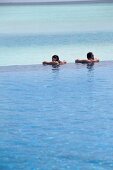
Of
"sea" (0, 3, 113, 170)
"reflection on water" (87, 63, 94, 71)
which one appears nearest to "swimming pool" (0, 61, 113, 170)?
"sea" (0, 3, 113, 170)

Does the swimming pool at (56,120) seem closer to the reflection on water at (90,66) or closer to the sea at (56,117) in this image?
the sea at (56,117)

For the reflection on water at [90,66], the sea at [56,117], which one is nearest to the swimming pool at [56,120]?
the sea at [56,117]

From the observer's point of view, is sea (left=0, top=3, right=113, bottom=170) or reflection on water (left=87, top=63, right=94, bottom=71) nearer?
sea (left=0, top=3, right=113, bottom=170)

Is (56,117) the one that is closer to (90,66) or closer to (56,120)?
(56,120)

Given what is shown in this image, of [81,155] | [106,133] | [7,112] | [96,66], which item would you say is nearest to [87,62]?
[96,66]

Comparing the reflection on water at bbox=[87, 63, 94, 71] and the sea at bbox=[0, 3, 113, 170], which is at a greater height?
the reflection on water at bbox=[87, 63, 94, 71]

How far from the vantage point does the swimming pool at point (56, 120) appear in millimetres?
5961

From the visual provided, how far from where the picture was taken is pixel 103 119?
7.59 metres

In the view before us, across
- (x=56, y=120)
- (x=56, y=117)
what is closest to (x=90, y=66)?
(x=56, y=117)

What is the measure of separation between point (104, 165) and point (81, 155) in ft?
1.44

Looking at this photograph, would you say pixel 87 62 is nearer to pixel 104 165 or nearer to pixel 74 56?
pixel 74 56

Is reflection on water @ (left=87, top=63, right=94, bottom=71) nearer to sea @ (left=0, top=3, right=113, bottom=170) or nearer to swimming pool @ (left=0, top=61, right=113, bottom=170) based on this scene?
sea @ (left=0, top=3, right=113, bottom=170)

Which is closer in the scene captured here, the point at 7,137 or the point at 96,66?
the point at 7,137

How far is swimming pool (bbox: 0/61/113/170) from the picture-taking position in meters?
5.96
